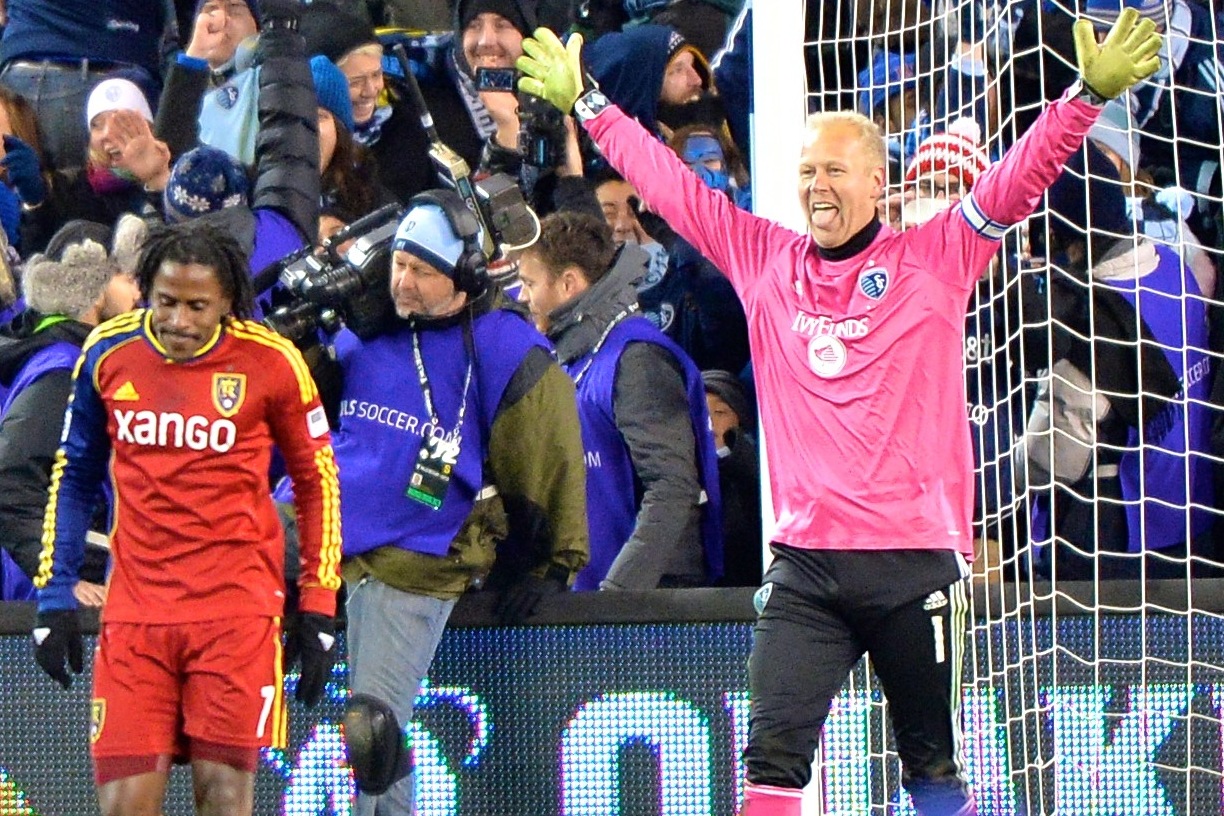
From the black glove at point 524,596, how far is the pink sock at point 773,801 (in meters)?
1.20

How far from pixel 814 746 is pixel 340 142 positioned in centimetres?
314

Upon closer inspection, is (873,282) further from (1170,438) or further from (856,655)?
(1170,438)

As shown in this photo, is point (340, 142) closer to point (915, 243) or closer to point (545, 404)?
point (545, 404)

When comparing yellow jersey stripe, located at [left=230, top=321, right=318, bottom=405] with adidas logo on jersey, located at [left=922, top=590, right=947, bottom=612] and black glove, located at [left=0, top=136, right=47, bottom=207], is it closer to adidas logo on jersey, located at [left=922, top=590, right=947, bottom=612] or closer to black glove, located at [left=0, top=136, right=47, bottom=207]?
adidas logo on jersey, located at [left=922, top=590, right=947, bottom=612]

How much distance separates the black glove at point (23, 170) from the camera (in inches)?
287

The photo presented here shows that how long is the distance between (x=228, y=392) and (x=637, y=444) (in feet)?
4.54

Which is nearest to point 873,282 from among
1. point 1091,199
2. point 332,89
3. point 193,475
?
point 193,475

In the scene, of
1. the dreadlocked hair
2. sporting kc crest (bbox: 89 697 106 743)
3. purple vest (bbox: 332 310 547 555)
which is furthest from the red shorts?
the dreadlocked hair

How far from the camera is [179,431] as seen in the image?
15.3ft

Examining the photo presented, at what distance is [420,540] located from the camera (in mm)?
5219

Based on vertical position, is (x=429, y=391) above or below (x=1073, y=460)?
above

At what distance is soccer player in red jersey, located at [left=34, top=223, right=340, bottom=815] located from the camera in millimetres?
4590

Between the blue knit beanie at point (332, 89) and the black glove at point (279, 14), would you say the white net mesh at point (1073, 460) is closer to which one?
the black glove at point (279, 14)

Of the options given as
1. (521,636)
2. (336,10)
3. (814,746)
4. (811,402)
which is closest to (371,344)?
(521,636)
